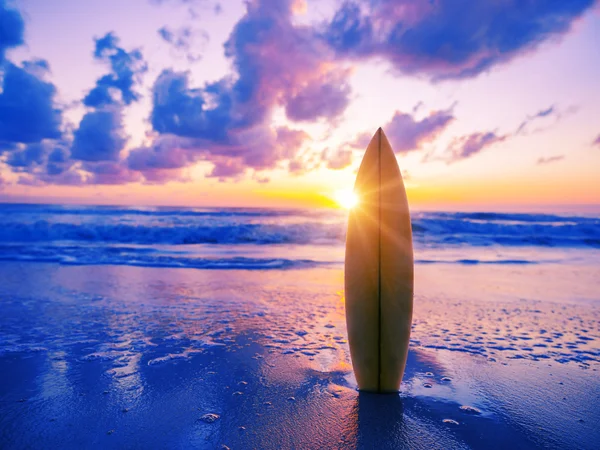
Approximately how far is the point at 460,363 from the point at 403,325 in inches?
39.1

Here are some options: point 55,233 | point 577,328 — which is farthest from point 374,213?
point 55,233

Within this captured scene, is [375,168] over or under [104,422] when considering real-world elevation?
over

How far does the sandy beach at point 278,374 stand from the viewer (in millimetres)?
2281

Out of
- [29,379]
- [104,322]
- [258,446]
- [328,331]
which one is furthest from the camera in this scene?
[104,322]

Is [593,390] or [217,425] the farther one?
[593,390]

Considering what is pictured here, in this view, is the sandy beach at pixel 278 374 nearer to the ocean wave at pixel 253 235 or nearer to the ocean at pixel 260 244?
the ocean at pixel 260 244

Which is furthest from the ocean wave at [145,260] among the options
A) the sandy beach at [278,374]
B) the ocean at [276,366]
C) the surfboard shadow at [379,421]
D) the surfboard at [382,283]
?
the surfboard shadow at [379,421]

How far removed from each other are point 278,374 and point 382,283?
114cm

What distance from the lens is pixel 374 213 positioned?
279 cm

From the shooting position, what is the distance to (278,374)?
310 centimetres

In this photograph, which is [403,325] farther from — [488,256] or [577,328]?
[488,256]

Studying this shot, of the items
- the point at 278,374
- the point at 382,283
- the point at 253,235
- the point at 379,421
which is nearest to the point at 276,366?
the point at 278,374

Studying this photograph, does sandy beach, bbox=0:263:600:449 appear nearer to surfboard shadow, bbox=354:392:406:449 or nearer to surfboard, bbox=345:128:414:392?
surfboard shadow, bbox=354:392:406:449

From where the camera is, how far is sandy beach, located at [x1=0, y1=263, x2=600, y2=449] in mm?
2281
